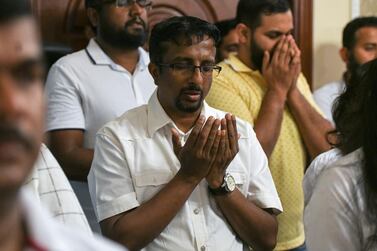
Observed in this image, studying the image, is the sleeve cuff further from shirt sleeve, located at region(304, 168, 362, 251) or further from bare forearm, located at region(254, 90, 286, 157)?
bare forearm, located at region(254, 90, 286, 157)

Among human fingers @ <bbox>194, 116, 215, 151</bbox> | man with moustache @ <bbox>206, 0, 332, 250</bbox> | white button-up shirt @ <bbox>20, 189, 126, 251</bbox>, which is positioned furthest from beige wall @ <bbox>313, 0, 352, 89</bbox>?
white button-up shirt @ <bbox>20, 189, 126, 251</bbox>

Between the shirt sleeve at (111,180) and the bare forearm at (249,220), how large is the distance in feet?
0.71

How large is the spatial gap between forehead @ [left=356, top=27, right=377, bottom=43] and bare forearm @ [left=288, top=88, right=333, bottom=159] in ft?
2.87

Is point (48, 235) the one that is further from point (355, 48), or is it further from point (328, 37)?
point (328, 37)

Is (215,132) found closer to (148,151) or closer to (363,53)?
(148,151)

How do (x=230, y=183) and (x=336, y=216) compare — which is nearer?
(x=336, y=216)

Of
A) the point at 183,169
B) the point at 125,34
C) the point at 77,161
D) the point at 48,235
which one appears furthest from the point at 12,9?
the point at 125,34

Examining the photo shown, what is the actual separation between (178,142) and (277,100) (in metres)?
0.63

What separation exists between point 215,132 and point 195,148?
0.20ft

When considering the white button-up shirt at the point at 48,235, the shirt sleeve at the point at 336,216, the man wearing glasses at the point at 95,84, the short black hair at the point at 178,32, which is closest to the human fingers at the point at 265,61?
the man wearing glasses at the point at 95,84

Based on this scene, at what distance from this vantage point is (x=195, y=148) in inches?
72.5

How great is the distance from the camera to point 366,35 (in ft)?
10.8

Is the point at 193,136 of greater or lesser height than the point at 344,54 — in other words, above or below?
above

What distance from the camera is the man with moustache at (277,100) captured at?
7.73 ft
